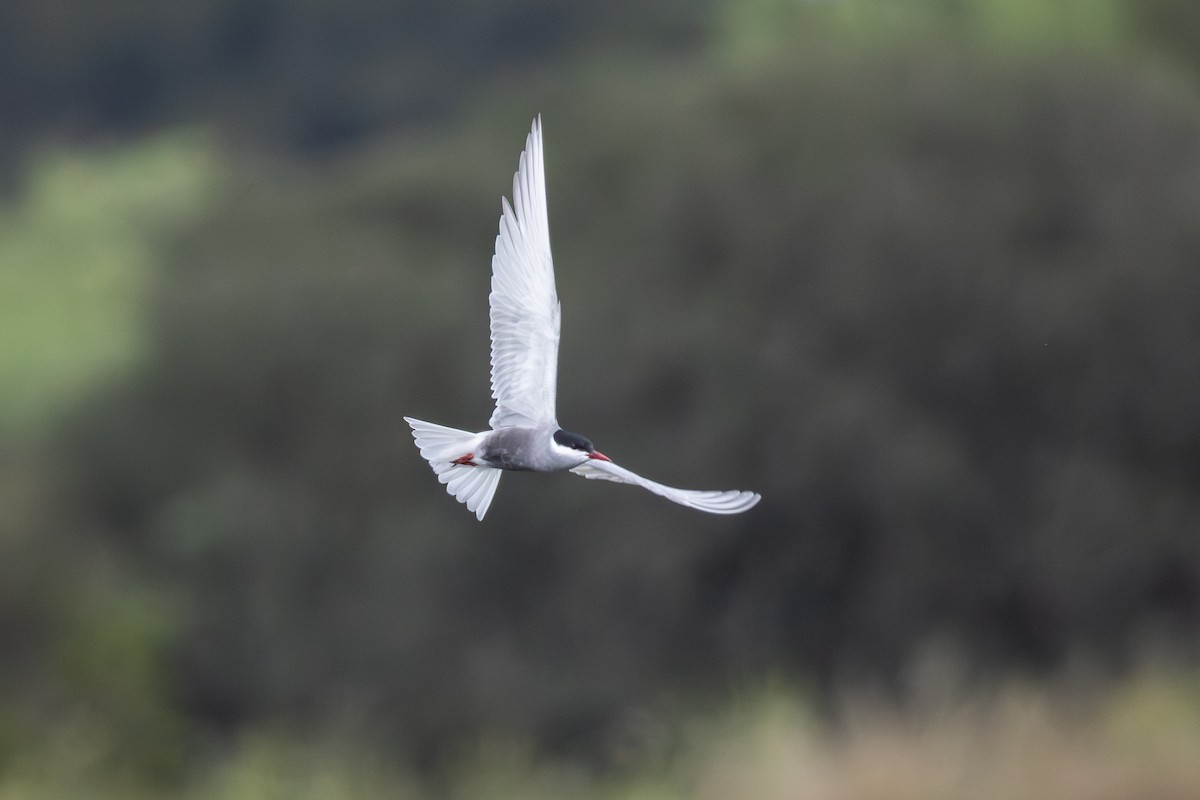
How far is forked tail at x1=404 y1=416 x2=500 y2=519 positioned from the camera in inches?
286

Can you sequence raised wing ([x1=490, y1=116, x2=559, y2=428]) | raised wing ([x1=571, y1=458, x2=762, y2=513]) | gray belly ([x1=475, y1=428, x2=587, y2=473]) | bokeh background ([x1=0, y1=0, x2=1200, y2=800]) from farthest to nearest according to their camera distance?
1. bokeh background ([x1=0, y1=0, x2=1200, y2=800])
2. raised wing ([x1=490, y1=116, x2=559, y2=428])
3. gray belly ([x1=475, y1=428, x2=587, y2=473])
4. raised wing ([x1=571, y1=458, x2=762, y2=513])

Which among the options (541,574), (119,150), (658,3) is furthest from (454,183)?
(658,3)

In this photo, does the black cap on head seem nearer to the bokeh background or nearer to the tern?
the tern

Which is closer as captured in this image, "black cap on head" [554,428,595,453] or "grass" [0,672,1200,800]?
"black cap on head" [554,428,595,453]

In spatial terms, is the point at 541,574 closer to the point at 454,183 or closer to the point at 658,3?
the point at 454,183

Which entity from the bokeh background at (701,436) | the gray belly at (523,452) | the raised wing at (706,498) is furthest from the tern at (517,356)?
the bokeh background at (701,436)

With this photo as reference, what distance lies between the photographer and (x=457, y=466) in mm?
7418

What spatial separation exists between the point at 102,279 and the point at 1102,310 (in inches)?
721

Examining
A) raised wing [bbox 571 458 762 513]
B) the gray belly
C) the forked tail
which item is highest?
raised wing [bbox 571 458 762 513]

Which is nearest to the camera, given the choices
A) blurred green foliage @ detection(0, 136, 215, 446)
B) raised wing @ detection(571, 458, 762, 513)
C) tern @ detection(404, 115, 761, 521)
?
raised wing @ detection(571, 458, 762, 513)

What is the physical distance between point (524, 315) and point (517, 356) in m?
0.15

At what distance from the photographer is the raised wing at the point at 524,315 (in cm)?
716

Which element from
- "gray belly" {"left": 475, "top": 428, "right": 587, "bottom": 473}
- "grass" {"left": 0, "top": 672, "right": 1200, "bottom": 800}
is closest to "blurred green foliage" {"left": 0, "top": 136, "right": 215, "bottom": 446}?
"grass" {"left": 0, "top": 672, "right": 1200, "bottom": 800}

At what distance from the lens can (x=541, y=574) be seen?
22.4 metres
